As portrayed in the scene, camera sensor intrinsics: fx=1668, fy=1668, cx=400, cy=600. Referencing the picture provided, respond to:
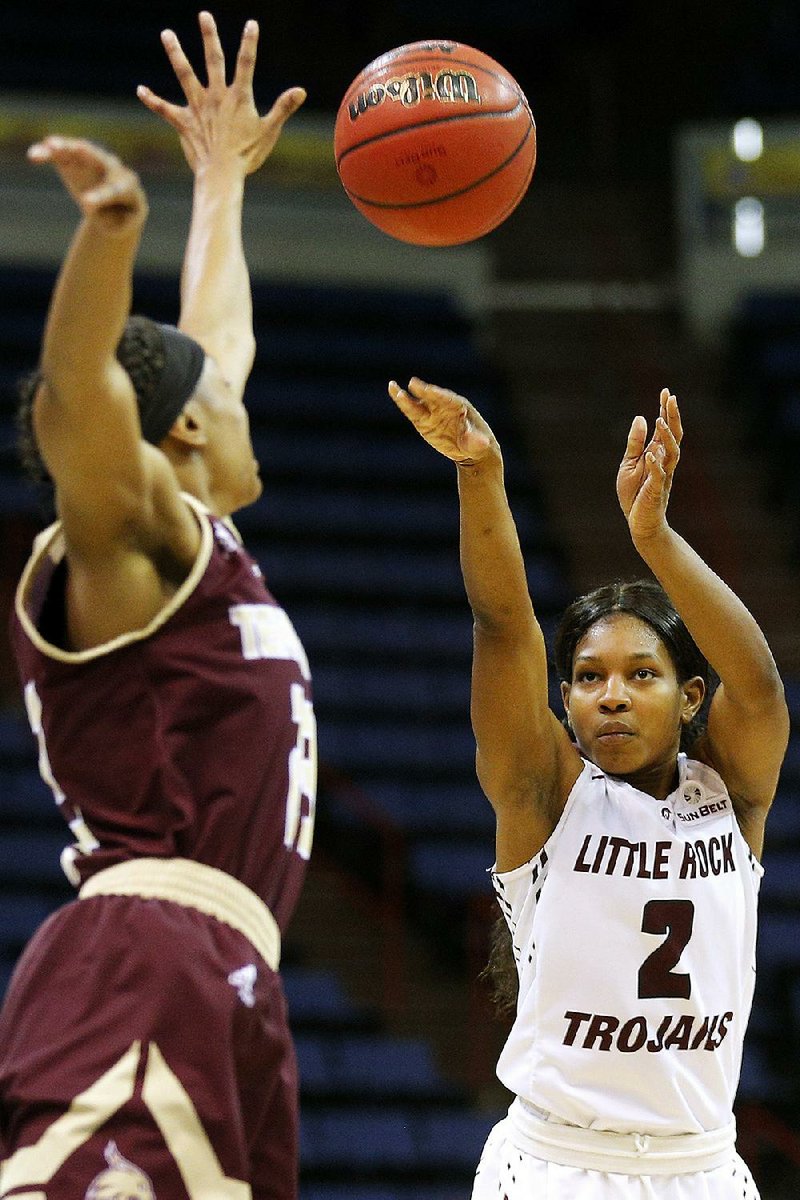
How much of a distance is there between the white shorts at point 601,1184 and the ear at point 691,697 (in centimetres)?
83

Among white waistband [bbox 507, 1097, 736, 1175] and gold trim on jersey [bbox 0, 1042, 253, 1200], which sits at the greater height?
gold trim on jersey [bbox 0, 1042, 253, 1200]

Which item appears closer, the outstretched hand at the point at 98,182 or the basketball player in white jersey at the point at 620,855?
the outstretched hand at the point at 98,182

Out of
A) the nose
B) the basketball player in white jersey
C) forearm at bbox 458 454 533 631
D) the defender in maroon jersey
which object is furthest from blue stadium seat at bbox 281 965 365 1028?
the defender in maroon jersey

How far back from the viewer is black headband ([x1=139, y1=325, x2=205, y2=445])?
266 cm

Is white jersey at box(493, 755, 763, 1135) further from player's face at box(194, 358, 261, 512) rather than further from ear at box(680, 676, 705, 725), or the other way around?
player's face at box(194, 358, 261, 512)

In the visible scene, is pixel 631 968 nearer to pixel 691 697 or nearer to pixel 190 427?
pixel 691 697

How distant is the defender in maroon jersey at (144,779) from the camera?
7.35ft

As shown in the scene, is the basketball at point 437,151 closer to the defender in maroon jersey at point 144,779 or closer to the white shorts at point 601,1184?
the defender in maroon jersey at point 144,779

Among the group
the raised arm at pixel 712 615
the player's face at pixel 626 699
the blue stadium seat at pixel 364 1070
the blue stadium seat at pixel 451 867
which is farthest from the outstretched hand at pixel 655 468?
the blue stadium seat at pixel 451 867

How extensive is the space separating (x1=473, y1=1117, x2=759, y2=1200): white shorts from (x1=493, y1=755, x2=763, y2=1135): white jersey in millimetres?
84

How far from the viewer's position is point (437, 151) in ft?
12.1

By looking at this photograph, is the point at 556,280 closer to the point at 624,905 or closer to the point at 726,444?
the point at 726,444

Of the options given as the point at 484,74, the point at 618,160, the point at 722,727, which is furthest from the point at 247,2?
the point at 722,727

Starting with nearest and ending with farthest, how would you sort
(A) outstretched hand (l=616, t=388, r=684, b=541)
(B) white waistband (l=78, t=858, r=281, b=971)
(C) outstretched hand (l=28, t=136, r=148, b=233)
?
(C) outstretched hand (l=28, t=136, r=148, b=233) → (B) white waistband (l=78, t=858, r=281, b=971) → (A) outstretched hand (l=616, t=388, r=684, b=541)
